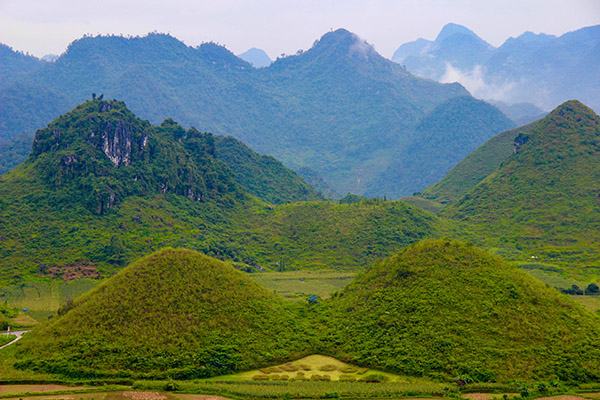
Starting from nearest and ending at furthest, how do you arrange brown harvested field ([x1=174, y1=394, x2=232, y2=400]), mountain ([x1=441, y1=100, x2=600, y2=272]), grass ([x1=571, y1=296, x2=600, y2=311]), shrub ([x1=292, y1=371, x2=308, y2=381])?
brown harvested field ([x1=174, y1=394, x2=232, y2=400]) < shrub ([x1=292, y1=371, x2=308, y2=381]) < grass ([x1=571, y1=296, x2=600, y2=311]) < mountain ([x1=441, y1=100, x2=600, y2=272])

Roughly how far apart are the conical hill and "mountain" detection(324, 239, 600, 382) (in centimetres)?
657

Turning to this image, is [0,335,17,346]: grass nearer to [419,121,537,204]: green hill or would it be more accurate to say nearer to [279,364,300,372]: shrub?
[279,364,300,372]: shrub

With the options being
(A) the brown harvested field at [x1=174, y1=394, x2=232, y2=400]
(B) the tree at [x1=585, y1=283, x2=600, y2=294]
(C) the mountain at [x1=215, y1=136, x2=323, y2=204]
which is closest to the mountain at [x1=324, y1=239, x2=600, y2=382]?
(A) the brown harvested field at [x1=174, y1=394, x2=232, y2=400]

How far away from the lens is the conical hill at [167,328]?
151ft

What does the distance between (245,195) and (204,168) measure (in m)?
11.6

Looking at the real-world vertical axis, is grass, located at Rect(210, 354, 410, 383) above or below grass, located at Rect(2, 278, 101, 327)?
below

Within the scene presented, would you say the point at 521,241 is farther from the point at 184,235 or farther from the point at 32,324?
the point at 32,324

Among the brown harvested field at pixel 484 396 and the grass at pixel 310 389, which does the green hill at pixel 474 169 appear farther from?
the grass at pixel 310 389

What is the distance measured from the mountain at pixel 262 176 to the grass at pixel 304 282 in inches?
2246

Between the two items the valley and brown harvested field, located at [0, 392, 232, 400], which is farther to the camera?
the valley

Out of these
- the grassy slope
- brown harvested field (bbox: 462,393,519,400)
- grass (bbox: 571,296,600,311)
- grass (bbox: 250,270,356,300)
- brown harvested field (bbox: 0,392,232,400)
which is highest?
the grassy slope

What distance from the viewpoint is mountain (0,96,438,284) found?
8769 cm

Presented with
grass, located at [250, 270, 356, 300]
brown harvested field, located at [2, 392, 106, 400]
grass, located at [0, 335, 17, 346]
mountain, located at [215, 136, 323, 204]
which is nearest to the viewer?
brown harvested field, located at [2, 392, 106, 400]

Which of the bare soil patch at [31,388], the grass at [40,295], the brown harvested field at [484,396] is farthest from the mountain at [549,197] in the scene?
the bare soil patch at [31,388]
